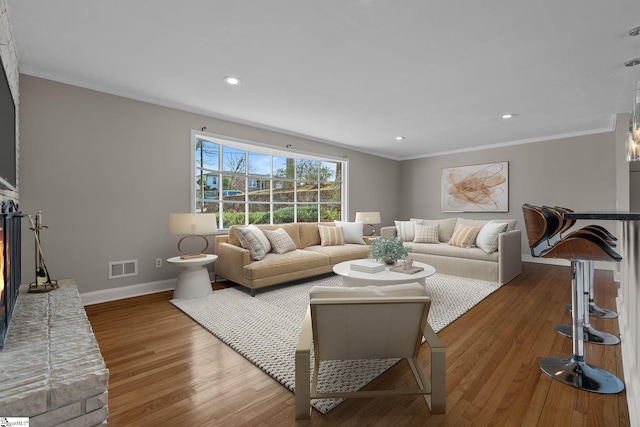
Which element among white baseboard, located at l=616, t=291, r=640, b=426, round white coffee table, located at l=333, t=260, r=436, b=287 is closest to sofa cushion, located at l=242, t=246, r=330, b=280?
round white coffee table, located at l=333, t=260, r=436, b=287

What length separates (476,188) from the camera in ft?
20.7

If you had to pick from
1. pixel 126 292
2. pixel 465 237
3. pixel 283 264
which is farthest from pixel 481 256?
pixel 126 292

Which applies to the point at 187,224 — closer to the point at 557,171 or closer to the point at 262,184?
the point at 262,184

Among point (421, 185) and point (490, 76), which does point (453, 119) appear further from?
point (421, 185)

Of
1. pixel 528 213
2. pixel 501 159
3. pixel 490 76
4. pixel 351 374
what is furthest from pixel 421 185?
pixel 351 374

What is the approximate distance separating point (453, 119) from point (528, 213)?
9.13 ft

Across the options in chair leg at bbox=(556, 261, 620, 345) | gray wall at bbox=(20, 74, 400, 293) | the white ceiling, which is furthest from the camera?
gray wall at bbox=(20, 74, 400, 293)

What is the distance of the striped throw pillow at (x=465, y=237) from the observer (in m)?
4.64

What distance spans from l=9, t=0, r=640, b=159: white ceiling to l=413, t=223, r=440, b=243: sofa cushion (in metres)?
1.98

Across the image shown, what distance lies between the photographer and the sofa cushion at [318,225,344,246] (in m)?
4.96

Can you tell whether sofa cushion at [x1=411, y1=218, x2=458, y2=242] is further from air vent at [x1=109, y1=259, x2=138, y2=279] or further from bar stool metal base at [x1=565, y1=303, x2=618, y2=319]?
air vent at [x1=109, y1=259, x2=138, y2=279]

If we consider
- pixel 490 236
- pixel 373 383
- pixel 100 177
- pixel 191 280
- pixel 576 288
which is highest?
pixel 100 177

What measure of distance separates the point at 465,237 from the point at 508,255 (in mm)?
650

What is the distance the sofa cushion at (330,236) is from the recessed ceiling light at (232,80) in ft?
8.75
